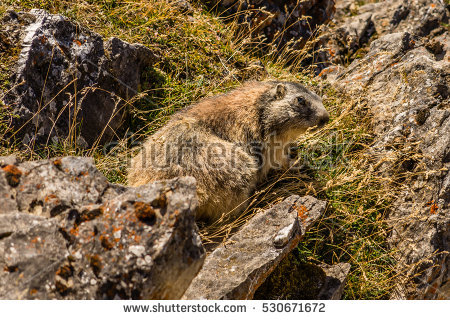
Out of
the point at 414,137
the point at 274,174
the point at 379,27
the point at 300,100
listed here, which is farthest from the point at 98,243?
the point at 379,27

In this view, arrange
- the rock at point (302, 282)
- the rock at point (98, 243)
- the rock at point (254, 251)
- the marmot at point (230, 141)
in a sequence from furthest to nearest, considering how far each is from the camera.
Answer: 1. the marmot at point (230, 141)
2. the rock at point (302, 282)
3. the rock at point (254, 251)
4. the rock at point (98, 243)

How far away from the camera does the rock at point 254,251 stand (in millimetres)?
5277

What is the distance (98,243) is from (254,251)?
2383 millimetres

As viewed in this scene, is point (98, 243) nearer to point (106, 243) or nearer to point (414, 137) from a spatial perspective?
point (106, 243)

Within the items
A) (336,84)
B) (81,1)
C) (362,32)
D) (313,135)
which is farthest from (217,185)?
(362,32)

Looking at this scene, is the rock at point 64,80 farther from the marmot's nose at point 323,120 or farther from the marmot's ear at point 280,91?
the marmot's nose at point 323,120

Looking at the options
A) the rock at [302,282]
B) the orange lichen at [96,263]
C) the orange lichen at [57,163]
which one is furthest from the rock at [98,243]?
the rock at [302,282]

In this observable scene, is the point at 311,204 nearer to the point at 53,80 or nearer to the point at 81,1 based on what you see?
the point at 53,80

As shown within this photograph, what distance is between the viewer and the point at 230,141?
7449 millimetres

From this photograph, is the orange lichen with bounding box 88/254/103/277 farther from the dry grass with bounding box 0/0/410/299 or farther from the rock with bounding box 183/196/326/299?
the dry grass with bounding box 0/0/410/299

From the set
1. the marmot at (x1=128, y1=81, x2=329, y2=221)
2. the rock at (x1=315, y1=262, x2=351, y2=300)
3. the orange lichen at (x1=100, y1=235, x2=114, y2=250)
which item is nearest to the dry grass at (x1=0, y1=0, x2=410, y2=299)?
the rock at (x1=315, y1=262, x2=351, y2=300)

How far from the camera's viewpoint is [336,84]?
970 centimetres

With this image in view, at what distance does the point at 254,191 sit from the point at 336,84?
12.0 feet

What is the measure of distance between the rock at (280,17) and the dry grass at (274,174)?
1.35 feet
